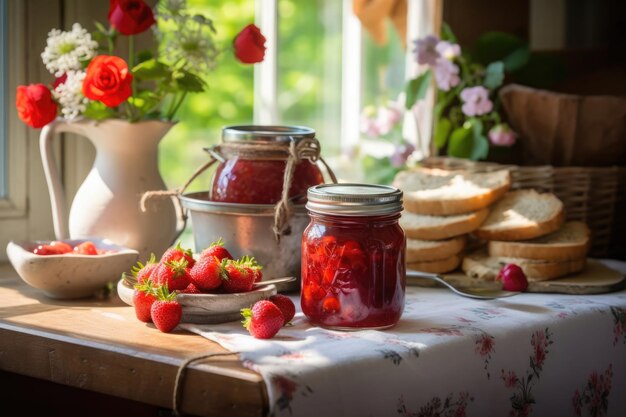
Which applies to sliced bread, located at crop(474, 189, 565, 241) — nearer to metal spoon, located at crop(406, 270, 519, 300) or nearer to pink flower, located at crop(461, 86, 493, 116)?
metal spoon, located at crop(406, 270, 519, 300)

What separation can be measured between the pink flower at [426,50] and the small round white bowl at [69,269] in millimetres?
1004

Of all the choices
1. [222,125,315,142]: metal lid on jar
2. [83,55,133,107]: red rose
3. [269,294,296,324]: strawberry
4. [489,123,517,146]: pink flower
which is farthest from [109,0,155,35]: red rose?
[489,123,517,146]: pink flower

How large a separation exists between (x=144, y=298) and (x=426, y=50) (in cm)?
118

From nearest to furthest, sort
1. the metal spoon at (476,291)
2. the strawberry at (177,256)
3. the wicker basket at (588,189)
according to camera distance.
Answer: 1. the strawberry at (177,256)
2. the metal spoon at (476,291)
3. the wicker basket at (588,189)

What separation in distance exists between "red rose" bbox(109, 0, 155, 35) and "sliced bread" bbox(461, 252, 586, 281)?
732 millimetres

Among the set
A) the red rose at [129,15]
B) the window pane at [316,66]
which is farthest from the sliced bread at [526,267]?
the window pane at [316,66]

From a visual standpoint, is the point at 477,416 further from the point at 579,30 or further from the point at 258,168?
the point at 579,30

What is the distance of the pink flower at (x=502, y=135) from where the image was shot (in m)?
2.24

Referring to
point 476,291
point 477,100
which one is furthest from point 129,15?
point 477,100

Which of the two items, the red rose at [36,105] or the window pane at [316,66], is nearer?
the red rose at [36,105]

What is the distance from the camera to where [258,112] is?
2.49 m

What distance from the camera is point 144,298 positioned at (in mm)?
1312

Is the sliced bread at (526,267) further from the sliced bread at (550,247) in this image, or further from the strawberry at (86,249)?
the strawberry at (86,249)

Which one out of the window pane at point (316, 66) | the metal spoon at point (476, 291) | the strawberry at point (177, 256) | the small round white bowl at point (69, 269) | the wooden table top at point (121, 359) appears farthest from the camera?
the window pane at point (316, 66)
